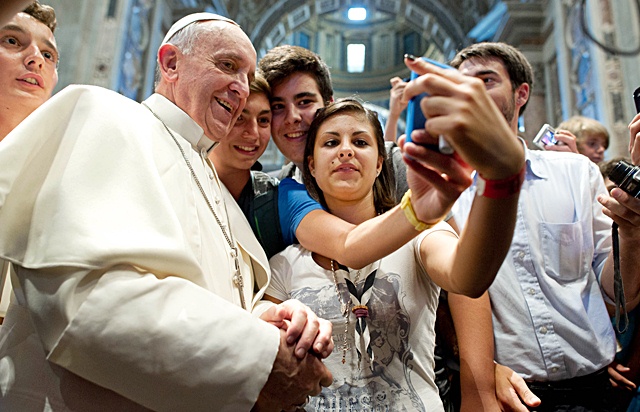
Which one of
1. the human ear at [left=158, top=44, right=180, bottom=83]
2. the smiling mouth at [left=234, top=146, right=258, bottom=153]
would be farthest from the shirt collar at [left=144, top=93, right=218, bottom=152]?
the smiling mouth at [left=234, top=146, right=258, bottom=153]

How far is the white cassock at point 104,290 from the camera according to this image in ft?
3.83

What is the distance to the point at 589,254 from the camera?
223 centimetres

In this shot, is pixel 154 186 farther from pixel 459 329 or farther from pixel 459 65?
pixel 459 65

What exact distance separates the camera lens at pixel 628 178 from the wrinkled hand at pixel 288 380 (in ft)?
4.27

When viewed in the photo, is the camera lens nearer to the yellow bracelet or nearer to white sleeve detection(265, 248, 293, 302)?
the yellow bracelet

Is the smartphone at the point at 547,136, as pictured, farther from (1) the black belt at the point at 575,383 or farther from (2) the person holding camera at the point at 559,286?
(1) the black belt at the point at 575,383

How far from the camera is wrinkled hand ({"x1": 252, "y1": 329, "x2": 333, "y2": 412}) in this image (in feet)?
4.22

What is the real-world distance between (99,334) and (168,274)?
0.79 ft

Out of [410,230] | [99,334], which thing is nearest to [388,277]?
[410,230]

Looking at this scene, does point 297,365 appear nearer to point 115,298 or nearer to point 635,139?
point 115,298

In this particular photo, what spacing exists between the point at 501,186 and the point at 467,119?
0.21 metres

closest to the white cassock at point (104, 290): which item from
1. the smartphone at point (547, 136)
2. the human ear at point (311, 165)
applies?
the human ear at point (311, 165)

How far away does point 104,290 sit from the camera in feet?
3.85

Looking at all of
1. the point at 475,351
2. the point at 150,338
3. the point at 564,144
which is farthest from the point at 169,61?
the point at 564,144
